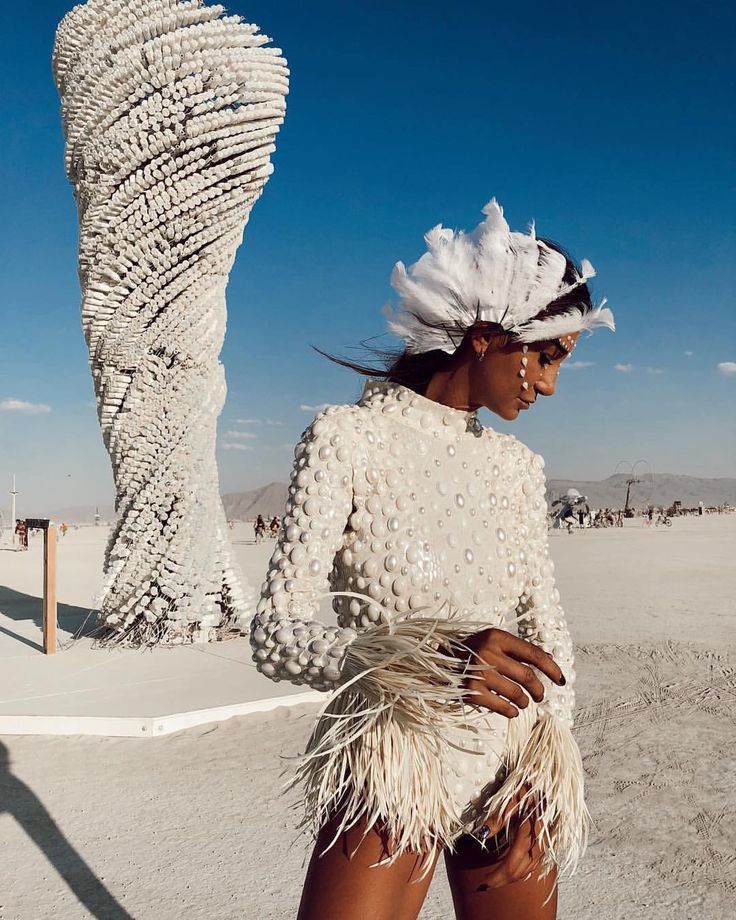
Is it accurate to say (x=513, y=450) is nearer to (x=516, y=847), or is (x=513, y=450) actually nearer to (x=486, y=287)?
(x=486, y=287)

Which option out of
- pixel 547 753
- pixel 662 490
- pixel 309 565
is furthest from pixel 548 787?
pixel 662 490

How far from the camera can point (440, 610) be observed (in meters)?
1.62

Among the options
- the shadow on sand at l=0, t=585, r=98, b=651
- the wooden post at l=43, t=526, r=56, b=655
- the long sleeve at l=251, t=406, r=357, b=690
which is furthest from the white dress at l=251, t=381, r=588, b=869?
the shadow on sand at l=0, t=585, r=98, b=651

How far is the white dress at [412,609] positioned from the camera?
148cm

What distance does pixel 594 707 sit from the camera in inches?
249

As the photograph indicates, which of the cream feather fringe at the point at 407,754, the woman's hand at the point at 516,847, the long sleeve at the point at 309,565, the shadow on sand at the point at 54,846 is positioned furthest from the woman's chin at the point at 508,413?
the shadow on sand at the point at 54,846

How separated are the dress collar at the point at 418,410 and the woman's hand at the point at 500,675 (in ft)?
2.01

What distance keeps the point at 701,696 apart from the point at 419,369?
19.1 feet

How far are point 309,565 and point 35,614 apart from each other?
1062cm

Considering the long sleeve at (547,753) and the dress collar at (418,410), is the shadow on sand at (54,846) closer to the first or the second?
the long sleeve at (547,753)

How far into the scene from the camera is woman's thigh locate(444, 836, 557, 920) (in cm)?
178

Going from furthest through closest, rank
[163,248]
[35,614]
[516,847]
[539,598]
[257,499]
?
[257,499], [35,614], [163,248], [539,598], [516,847]

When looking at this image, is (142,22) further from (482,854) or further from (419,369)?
(482,854)

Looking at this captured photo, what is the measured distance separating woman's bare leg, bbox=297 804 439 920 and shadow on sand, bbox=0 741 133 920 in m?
2.12
